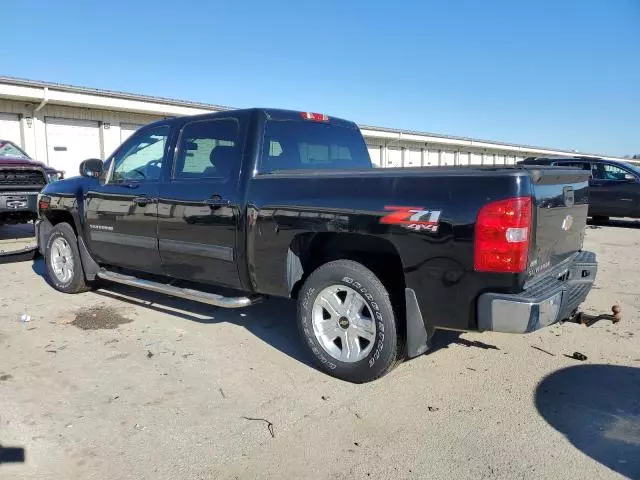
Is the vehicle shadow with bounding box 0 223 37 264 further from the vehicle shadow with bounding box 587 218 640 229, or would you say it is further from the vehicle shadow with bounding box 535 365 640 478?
the vehicle shadow with bounding box 587 218 640 229

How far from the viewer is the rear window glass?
14.3 ft

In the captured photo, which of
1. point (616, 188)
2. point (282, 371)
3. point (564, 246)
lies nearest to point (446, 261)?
point (564, 246)

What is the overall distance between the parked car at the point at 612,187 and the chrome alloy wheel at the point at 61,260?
10.3m

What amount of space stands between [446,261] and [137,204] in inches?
126

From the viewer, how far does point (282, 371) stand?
154 inches

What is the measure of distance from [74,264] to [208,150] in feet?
8.45

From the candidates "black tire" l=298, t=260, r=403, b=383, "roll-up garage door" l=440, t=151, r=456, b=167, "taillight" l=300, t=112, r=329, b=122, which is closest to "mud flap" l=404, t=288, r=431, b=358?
"black tire" l=298, t=260, r=403, b=383

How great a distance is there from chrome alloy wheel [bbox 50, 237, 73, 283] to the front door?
0.53 m

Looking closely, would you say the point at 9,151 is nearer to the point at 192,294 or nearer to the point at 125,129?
the point at 192,294

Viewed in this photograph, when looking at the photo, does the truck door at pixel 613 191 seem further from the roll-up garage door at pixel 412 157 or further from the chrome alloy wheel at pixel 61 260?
the roll-up garage door at pixel 412 157

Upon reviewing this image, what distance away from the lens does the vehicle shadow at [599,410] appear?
2814 mm

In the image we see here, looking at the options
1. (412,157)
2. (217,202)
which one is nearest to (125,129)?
(217,202)

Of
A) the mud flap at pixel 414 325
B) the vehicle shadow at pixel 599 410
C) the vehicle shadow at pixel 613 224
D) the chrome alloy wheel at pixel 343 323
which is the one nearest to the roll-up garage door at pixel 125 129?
the vehicle shadow at pixel 613 224

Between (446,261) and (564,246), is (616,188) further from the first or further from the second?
(446,261)
